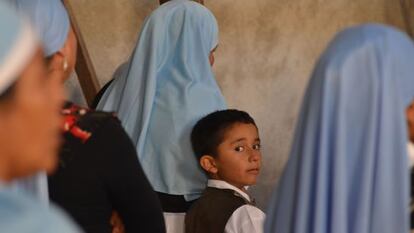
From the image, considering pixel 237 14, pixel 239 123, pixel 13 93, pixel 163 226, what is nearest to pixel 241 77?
pixel 237 14

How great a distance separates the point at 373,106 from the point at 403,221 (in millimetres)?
266

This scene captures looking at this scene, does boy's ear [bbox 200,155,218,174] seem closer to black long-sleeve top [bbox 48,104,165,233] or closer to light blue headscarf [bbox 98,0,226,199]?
light blue headscarf [bbox 98,0,226,199]

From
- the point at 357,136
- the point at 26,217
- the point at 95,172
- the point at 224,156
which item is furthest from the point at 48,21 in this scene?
the point at 26,217

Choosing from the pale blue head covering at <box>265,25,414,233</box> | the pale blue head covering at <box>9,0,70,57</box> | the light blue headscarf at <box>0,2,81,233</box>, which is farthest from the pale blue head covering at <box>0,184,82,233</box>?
the pale blue head covering at <box>9,0,70,57</box>

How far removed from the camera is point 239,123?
3338mm

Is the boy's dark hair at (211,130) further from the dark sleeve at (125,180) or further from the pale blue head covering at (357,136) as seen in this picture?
the pale blue head covering at (357,136)

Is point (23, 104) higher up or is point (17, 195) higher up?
point (23, 104)

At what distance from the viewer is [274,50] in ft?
17.2

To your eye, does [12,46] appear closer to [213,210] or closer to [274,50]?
[213,210]

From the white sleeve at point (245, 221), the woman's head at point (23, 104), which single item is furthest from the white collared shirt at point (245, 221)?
the woman's head at point (23, 104)

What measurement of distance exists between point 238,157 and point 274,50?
2.02 meters

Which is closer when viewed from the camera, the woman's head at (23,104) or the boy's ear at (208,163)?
the woman's head at (23,104)

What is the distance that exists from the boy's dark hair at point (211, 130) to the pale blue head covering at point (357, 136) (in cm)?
118

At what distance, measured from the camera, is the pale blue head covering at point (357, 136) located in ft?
6.46
